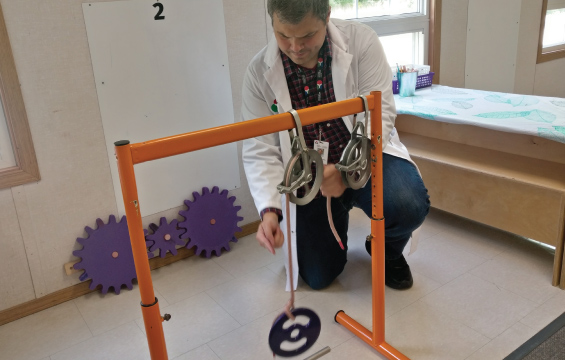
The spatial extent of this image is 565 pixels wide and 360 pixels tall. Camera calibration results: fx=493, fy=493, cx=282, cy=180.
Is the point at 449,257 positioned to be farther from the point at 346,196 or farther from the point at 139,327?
the point at 139,327

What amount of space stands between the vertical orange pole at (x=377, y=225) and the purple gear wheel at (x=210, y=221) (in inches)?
33.4

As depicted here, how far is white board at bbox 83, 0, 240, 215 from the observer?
1.72 m

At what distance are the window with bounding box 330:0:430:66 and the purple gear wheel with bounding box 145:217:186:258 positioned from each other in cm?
127

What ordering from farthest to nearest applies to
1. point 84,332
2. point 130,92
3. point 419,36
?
point 419,36
point 130,92
point 84,332

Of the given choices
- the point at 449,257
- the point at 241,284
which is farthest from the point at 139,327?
the point at 449,257

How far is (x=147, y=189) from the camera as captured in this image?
189 cm

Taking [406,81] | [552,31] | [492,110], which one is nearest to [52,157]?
[406,81]

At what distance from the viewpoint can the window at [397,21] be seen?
2.42 meters

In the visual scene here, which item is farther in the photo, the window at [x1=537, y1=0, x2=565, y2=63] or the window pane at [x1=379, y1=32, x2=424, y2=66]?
the window at [x1=537, y1=0, x2=565, y2=63]

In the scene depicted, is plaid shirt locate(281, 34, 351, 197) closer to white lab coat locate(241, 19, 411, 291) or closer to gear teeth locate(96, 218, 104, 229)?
white lab coat locate(241, 19, 411, 291)

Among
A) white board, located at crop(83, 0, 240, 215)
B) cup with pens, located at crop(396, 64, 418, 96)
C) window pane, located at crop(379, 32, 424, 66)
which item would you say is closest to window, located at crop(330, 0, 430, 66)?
window pane, located at crop(379, 32, 424, 66)

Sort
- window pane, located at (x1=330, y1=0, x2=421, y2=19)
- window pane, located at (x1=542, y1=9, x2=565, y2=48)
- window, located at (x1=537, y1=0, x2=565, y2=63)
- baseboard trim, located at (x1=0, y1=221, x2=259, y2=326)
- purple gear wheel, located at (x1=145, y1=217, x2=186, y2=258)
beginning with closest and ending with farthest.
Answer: baseboard trim, located at (x1=0, y1=221, x2=259, y2=326) < purple gear wheel, located at (x1=145, y1=217, x2=186, y2=258) < window pane, located at (x1=330, y1=0, x2=421, y2=19) < window, located at (x1=537, y1=0, x2=565, y2=63) < window pane, located at (x1=542, y1=9, x2=565, y2=48)

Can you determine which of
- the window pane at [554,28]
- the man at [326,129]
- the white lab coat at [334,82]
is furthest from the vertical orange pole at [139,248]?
the window pane at [554,28]

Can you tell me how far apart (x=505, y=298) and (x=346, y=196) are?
0.61 m
